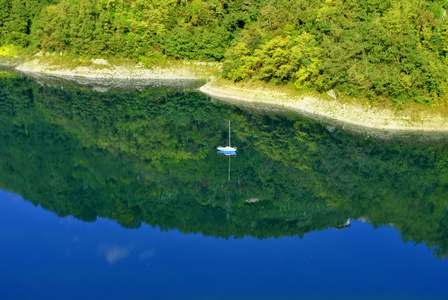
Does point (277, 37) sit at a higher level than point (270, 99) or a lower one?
higher

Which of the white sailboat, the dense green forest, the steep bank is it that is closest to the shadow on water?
the white sailboat

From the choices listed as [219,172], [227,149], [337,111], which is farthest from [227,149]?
[337,111]

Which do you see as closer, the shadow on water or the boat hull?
the shadow on water

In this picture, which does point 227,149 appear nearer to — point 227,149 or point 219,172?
point 227,149

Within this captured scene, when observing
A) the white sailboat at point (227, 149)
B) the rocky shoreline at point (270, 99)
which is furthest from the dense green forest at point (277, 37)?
the white sailboat at point (227, 149)

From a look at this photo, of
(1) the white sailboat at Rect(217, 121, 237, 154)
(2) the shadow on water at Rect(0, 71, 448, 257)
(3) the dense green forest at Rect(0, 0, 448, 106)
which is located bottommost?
(2) the shadow on water at Rect(0, 71, 448, 257)

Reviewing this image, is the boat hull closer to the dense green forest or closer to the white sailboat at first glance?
the white sailboat

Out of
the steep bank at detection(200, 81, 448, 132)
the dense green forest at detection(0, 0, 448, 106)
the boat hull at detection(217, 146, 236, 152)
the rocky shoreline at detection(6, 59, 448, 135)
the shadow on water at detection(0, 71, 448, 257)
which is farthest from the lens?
the dense green forest at detection(0, 0, 448, 106)
